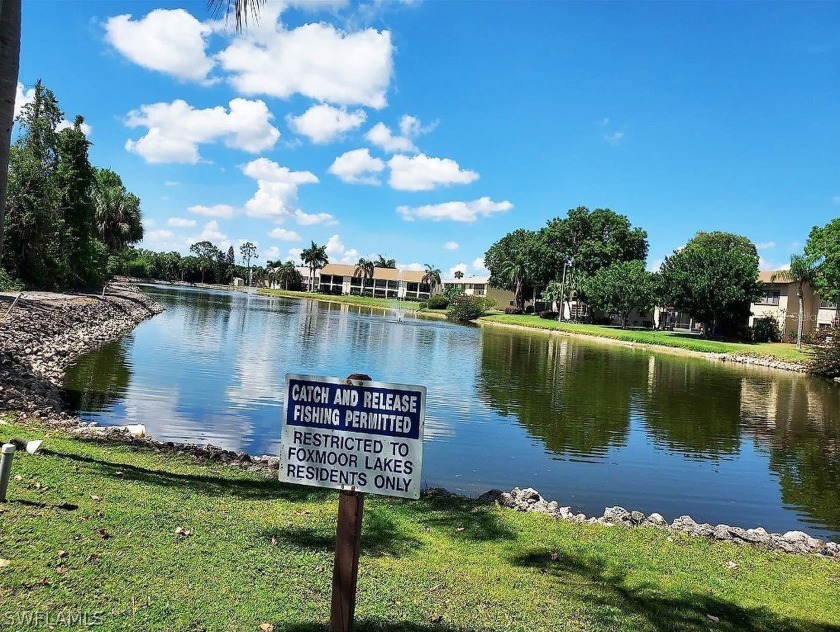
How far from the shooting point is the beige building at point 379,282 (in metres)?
140

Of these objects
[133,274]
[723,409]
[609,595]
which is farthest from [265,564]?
[133,274]

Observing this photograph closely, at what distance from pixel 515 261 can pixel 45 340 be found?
8731 centimetres

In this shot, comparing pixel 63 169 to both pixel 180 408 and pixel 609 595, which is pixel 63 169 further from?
pixel 609 595

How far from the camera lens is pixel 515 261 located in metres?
104

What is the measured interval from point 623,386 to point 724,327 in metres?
44.0

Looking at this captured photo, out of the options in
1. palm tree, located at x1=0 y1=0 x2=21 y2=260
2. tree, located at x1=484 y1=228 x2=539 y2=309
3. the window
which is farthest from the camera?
tree, located at x1=484 y1=228 x2=539 y2=309

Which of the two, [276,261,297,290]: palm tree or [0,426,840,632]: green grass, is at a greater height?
[276,261,297,290]: palm tree

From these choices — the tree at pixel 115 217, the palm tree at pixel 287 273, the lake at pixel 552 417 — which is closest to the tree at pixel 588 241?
the lake at pixel 552 417

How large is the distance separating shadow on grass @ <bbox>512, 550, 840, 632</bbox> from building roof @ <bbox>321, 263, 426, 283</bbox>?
132407mm

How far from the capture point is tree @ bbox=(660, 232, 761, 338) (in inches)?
2408

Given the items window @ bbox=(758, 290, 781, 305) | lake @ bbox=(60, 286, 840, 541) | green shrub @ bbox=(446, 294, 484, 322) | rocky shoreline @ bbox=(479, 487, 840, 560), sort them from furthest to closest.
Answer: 1. green shrub @ bbox=(446, 294, 484, 322)
2. window @ bbox=(758, 290, 781, 305)
3. lake @ bbox=(60, 286, 840, 541)
4. rocky shoreline @ bbox=(479, 487, 840, 560)

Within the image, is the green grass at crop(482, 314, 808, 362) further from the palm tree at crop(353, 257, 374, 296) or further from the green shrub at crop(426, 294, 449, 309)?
the palm tree at crop(353, 257, 374, 296)

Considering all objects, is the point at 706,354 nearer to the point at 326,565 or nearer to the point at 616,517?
the point at 616,517

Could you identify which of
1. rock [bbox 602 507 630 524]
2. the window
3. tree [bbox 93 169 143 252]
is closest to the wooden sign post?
rock [bbox 602 507 630 524]
